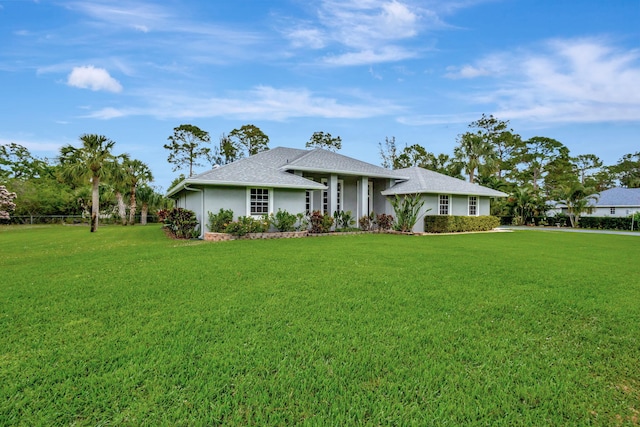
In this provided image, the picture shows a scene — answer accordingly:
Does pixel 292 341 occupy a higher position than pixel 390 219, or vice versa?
pixel 390 219

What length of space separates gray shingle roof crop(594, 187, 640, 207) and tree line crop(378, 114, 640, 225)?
246cm

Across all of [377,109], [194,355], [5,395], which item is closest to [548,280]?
[194,355]

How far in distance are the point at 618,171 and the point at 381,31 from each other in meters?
57.2

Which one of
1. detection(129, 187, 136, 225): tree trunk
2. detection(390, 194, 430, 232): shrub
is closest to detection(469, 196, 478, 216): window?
detection(390, 194, 430, 232): shrub

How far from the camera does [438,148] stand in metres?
38.4

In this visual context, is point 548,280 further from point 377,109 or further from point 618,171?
point 618,171

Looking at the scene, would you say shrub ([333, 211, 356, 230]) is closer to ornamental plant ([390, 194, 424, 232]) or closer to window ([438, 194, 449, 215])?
ornamental plant ([390, 194, 424, 232])

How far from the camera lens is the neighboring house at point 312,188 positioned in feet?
48.6

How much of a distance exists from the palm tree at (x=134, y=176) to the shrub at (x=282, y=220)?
817 inches

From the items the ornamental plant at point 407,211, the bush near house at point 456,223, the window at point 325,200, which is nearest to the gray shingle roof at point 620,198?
the bush near house at point 456,223

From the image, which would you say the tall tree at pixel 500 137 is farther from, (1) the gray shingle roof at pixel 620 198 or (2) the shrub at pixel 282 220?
(2) the shrub at pixel 282 220

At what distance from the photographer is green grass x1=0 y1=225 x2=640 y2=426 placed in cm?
247

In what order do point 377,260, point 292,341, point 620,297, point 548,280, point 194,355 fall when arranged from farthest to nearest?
point 377,260, point 548,280, point 620,297, point 292,341, point 194,355

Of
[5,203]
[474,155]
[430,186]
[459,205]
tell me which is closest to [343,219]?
[430,186]
